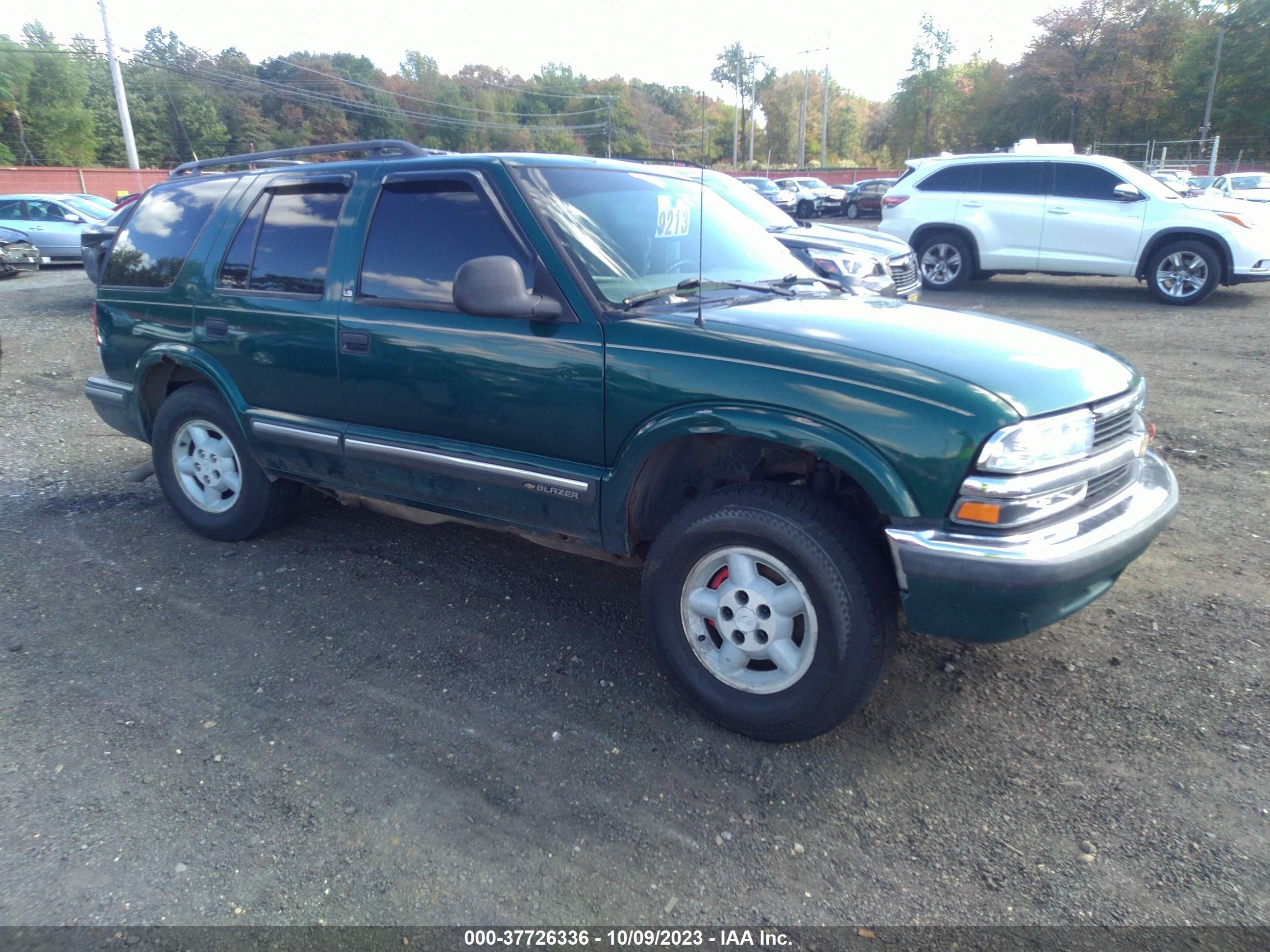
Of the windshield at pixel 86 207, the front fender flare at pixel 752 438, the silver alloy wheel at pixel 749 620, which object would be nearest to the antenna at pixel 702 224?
the front fender flare at pixel 752 438

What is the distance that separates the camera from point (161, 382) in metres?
4.92

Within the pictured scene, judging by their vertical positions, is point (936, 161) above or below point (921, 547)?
above

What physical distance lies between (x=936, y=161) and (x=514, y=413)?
11.8 m

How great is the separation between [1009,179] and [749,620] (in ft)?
37.5

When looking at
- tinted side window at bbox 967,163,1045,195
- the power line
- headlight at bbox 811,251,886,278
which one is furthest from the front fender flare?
the power line

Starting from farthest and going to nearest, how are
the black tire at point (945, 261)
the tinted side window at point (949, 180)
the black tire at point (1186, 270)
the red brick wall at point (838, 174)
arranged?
the red brick wall at point (838, 174), the black tire at point (945, 261), the tinted side window at point (949, 180), the black tire at point (1186, 270)

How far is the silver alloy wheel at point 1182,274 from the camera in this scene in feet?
37.5

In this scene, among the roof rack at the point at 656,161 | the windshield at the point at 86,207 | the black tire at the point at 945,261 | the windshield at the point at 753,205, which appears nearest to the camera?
the roof rack at the point at 656,161

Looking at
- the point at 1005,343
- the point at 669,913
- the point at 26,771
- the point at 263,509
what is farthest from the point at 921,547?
the point at 263,509

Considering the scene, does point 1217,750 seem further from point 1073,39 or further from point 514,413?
point 1073,39

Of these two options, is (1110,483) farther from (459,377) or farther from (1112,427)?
(459,377)

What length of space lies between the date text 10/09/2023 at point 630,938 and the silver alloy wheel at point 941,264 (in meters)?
12.3

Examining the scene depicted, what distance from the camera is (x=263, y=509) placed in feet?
15.3

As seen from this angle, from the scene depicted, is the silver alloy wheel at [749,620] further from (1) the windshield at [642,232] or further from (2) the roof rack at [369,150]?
(2) the roof rack at [369,150]
